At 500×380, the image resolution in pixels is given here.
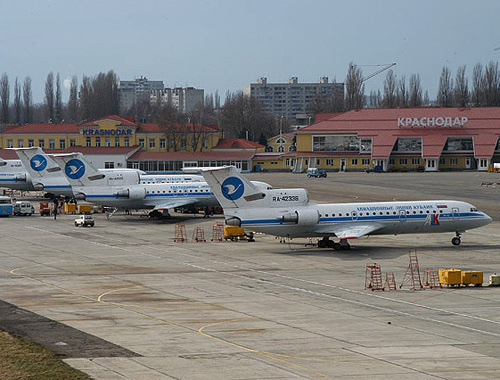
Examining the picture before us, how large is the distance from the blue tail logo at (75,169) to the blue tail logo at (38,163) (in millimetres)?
18194

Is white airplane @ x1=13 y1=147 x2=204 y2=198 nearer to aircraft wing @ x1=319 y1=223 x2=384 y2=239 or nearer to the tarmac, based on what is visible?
the tarmac

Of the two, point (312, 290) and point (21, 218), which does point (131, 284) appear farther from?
point (21, 218)

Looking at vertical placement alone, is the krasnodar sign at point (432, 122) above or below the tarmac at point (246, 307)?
above

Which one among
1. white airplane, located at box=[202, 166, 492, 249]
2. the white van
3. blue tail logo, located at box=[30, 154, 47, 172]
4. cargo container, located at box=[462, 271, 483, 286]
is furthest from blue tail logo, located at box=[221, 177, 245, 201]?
blue tail logo, located at box=[30, 154, 47, 172]

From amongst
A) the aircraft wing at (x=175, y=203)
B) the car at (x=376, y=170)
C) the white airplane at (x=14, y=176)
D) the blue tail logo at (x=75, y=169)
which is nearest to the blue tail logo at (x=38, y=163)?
the white airplane at (x=14, y=176)

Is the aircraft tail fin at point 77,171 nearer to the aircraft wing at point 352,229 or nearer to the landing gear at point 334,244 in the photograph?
the landing gear at point 334,244

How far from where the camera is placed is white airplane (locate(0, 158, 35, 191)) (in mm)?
105750

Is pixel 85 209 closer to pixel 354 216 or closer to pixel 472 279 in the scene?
pixel 354 216

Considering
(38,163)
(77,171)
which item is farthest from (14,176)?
(77,171)

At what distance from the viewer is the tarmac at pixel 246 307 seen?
28.0 metres

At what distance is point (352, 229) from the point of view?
57.9 meters

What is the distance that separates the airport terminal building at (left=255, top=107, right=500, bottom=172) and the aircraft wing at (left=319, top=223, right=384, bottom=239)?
103 metres

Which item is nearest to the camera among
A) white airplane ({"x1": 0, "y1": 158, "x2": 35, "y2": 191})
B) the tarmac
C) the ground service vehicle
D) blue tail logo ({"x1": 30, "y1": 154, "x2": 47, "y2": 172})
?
the tarmac

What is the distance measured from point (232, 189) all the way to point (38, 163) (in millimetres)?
46713
